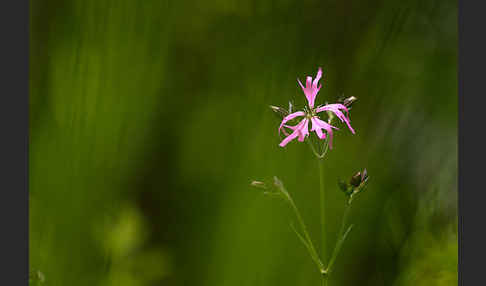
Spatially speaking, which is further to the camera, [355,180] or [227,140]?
[227,140]

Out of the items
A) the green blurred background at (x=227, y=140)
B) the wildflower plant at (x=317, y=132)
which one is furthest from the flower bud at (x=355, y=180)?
the green blurred background at (x=227, y=140)

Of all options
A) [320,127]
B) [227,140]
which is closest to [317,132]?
[320,127]

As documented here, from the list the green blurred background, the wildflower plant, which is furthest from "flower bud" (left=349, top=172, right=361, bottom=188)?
the green blurred background

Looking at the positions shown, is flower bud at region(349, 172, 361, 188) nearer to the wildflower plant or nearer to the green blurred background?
the wildflower plant

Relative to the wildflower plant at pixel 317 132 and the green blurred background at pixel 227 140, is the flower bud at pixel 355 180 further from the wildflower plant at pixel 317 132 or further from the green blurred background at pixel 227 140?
the green blurred background at pixel 227 140

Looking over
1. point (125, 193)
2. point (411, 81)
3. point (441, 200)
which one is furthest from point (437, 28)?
point (125, 193)

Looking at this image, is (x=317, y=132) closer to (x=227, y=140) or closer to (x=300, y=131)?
(x=300, y=131)

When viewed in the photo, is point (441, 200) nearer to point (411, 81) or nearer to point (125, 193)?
point (411, 81)

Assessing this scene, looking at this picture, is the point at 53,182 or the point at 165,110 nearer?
the point at 53,182

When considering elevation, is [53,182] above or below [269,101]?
below
